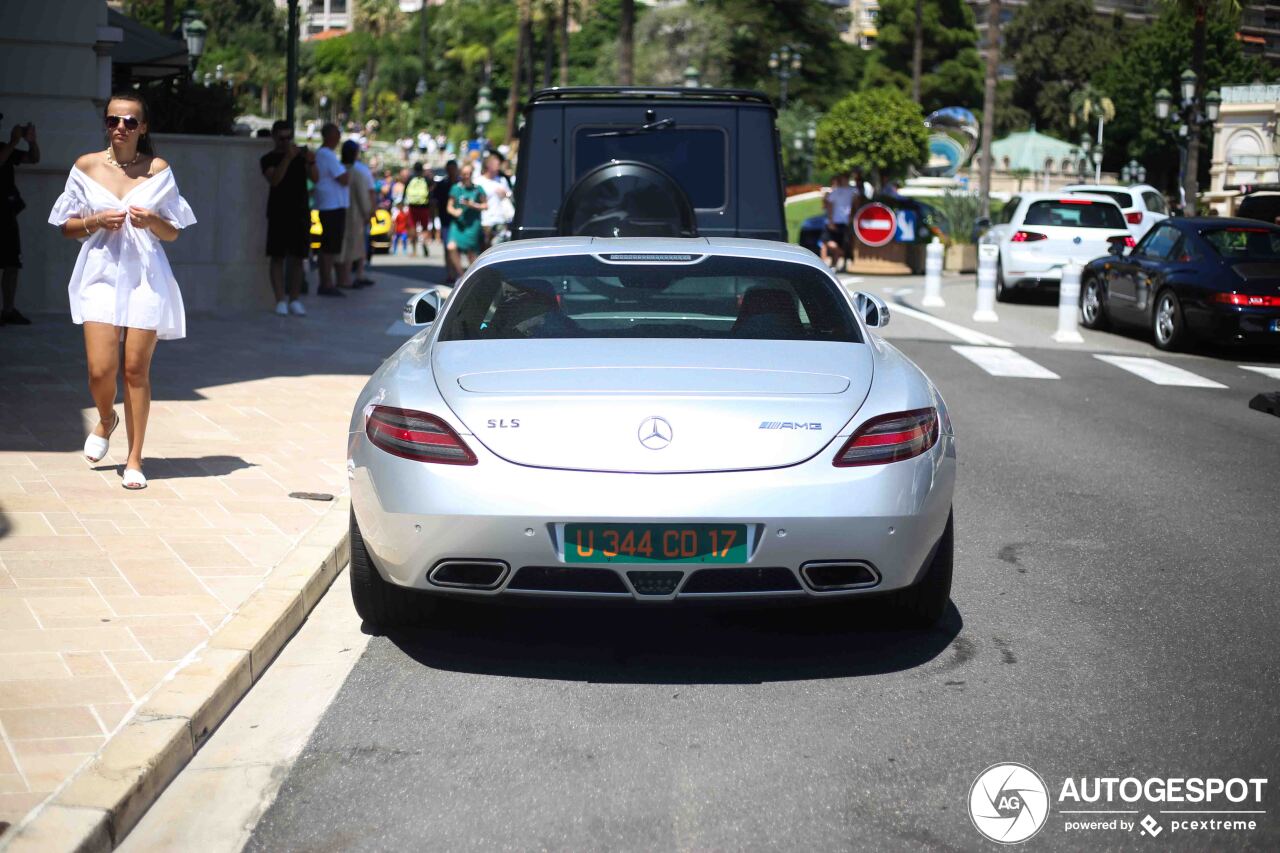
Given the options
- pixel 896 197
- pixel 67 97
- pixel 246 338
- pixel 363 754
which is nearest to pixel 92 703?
pixel 363 754

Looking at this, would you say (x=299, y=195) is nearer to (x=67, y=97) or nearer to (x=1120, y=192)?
(x=67, y=97)

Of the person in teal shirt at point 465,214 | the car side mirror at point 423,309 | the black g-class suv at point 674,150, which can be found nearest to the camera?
the car side mirror at point 423,309

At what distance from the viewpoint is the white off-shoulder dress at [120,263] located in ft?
25.6

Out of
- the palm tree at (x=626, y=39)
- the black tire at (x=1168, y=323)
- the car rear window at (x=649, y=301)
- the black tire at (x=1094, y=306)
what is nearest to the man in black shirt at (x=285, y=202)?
the black tire at (x=1168, y=323)

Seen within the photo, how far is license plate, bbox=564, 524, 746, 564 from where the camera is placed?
16.5ft

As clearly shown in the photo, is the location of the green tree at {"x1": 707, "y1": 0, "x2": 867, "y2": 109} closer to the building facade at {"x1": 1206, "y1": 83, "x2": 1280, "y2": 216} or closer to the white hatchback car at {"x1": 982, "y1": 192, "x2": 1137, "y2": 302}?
the building facade at {"x1": 1206, "y1": 83, "x2": 1280, "y2": 216}

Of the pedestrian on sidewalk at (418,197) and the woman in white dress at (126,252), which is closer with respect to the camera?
the woman in white dress at (126,252)

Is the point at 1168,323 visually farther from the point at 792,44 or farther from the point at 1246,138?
the point at 792,44

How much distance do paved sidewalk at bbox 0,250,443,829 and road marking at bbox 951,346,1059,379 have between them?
5917 mm

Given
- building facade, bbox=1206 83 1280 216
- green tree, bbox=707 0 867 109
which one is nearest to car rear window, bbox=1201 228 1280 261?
building facade, bbox=1206 83 1280 216

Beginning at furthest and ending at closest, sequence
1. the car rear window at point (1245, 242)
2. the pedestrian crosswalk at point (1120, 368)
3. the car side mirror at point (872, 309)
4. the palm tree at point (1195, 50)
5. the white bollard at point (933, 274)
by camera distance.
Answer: the palm tree at point (1195, 50) → the white bollard at point (933, 274) → the car rear window at point (1245, 242) → the pedestrian crosswalk at point (1120, 368) → the car side mirror at point (872, 309)

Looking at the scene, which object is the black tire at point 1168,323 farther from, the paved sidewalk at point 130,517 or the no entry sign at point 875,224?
the no entry sign at point 875,224

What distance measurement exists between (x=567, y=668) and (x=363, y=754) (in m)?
1.02

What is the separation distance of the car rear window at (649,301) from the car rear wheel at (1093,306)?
14737mm
